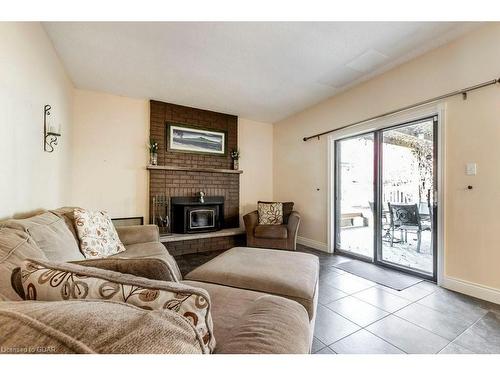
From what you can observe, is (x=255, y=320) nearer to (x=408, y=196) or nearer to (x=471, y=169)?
(x=471, y=169)

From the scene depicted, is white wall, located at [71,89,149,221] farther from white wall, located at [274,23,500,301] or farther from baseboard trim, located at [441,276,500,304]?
baseboard trim, located at [441,276,500,304]

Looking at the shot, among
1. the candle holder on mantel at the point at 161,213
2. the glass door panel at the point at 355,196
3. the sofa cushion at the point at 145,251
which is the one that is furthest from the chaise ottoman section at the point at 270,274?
the candle holder on mantel at the point at 161,213

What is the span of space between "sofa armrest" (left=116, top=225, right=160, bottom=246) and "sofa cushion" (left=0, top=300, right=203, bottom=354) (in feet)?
6.25

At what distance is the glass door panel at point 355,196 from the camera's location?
3125 mm

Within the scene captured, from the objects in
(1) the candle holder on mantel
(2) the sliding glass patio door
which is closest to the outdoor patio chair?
(2) the sliding glass patio door

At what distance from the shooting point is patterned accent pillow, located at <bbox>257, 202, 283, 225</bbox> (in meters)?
3.75

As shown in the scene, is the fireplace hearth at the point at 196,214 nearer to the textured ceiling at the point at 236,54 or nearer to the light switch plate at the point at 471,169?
the textured ceiling at the point at 236,54

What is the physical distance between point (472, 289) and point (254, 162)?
3579 millimetres

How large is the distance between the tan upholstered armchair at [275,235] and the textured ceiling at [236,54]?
2.04 meters
